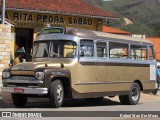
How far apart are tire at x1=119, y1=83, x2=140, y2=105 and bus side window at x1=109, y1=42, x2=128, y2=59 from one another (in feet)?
4.16

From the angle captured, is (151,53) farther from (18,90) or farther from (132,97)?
(18,90)

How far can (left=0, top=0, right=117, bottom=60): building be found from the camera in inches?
1136

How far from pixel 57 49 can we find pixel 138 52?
4444 mm

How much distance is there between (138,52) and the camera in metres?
19.1

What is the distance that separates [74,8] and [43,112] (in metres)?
18.9

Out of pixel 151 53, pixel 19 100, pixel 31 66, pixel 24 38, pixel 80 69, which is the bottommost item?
pixel 19 100

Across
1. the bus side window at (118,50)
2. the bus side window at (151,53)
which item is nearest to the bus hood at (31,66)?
the bus side window at (118,50)

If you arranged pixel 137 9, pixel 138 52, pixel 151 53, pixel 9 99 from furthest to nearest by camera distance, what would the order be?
pixel 137 9
pixel 151 53
pixel 138 52
pixel 9 99

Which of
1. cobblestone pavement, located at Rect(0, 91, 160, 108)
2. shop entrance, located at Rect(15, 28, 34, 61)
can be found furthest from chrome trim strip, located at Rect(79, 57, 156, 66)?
shop entrance, located at Rect(15, 28, 34, 61)

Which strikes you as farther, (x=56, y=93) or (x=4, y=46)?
(x=4, y=46)

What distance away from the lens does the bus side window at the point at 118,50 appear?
57.5 feet

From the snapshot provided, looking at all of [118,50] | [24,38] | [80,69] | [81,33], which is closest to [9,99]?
[80,69]

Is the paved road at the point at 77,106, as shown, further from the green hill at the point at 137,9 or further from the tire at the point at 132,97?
the green hill at the point at 137,9

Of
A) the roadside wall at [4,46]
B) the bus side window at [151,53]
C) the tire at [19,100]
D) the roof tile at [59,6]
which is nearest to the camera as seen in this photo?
the tire at [19,100]
